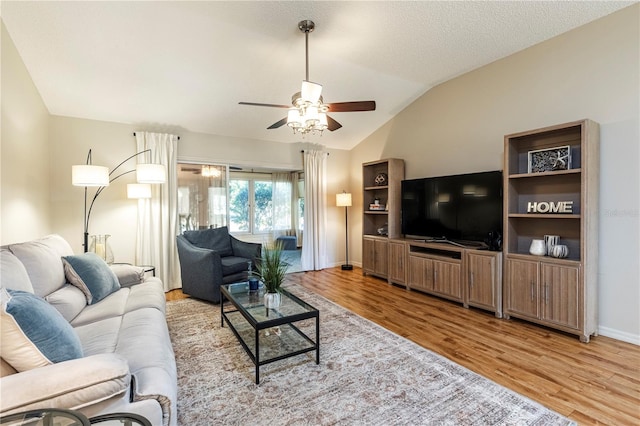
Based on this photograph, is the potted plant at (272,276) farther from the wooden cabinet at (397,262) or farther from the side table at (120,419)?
the wooden cabinet at (397,262)

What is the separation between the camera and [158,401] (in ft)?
4.15

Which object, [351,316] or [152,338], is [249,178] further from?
[152,338]

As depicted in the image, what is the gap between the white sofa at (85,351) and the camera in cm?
106

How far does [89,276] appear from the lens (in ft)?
8.00

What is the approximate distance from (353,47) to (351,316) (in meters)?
2.98

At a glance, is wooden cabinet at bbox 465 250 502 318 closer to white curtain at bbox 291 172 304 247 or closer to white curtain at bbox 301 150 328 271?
white curtain at bbox 301 150 328 271

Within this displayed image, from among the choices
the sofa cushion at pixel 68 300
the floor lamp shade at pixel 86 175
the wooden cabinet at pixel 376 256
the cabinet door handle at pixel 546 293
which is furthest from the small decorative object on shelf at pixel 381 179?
the sofa cushion at pixel 68 300

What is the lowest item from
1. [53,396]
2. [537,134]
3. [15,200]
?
[53,396]

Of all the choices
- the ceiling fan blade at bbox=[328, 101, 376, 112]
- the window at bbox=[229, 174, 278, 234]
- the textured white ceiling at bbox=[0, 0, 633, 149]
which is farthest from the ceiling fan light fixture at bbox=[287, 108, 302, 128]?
the window at bbox=[229, 174, 278, 234]

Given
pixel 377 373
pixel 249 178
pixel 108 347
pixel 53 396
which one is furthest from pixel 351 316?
pixel 249 178

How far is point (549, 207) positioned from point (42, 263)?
4.48 m

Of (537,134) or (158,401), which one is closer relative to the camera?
(158,401)

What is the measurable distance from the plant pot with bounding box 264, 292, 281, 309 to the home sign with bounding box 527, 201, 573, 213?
2845mm

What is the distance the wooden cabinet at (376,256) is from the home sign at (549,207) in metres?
2.01
